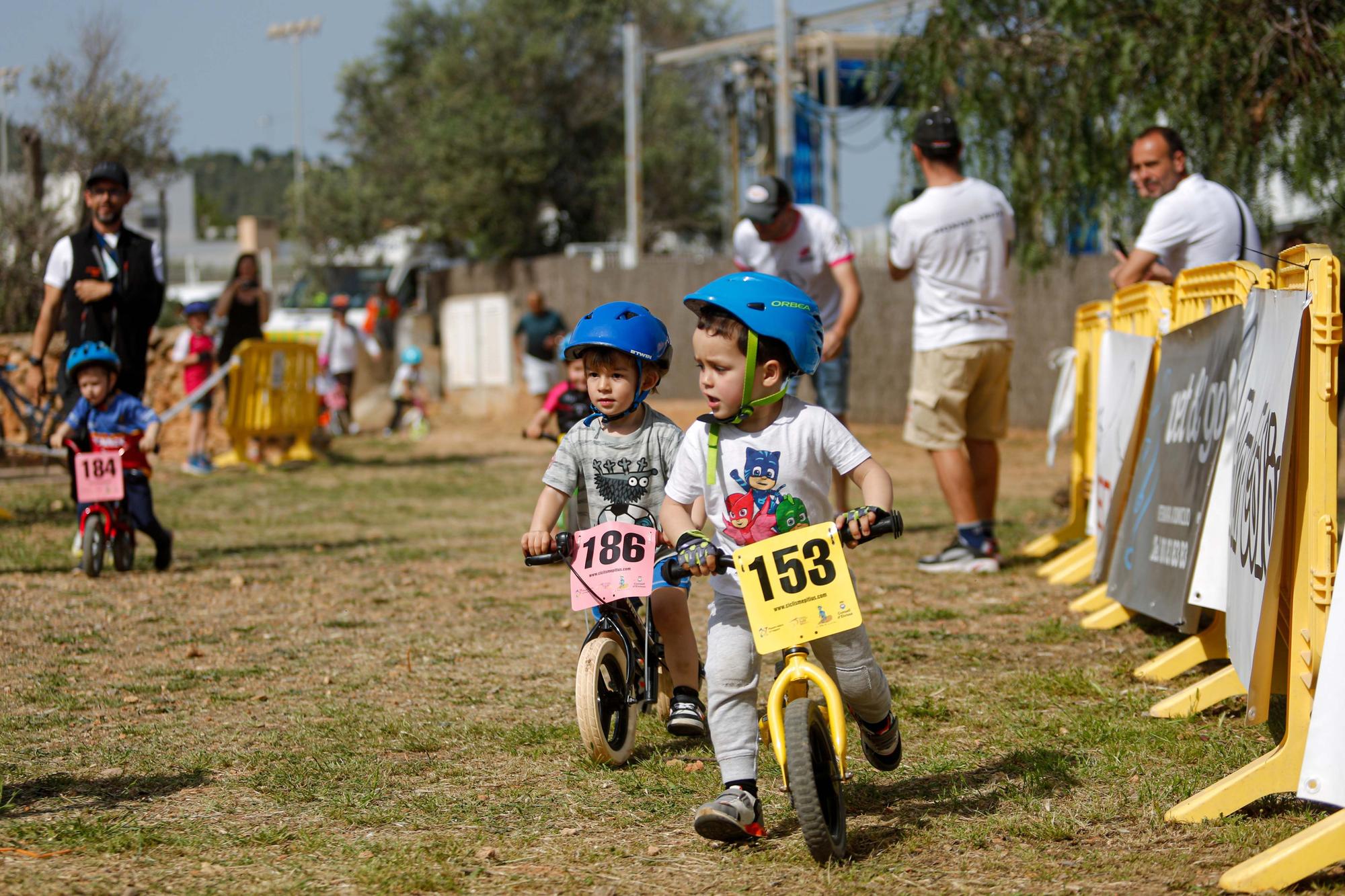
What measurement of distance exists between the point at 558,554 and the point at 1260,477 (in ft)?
6.53

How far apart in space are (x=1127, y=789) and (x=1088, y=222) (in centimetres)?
791

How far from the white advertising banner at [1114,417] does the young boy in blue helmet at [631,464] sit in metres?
2.76

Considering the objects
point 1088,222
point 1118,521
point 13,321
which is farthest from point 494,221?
point 1118,521

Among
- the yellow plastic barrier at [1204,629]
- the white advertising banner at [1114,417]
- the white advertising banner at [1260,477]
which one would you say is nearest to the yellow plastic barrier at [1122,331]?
the white advertising banner at [1114,417]

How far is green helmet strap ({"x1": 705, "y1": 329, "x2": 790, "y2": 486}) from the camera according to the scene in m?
3.73

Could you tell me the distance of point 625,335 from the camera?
175 inches

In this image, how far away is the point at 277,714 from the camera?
507 cm

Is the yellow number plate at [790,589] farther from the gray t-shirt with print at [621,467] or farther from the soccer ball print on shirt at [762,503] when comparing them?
the gray t-shirt with print at [621,467]

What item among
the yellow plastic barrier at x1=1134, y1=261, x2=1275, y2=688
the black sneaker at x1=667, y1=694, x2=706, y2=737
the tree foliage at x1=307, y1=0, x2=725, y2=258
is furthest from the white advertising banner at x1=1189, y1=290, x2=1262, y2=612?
the tree foliage at x1=307, y1=0, x2=725, y2=258

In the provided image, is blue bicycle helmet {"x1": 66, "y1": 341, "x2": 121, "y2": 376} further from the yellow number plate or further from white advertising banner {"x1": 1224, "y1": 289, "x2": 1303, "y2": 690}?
white advertising banner {"x1": 1224, "y1": 289, "x2": 1303, "y2": 690}

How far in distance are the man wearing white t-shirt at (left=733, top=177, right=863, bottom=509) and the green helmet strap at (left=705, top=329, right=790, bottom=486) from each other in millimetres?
4394

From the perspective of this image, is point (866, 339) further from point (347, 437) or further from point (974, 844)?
point (974, 844)

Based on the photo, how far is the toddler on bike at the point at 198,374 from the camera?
49.0 feet

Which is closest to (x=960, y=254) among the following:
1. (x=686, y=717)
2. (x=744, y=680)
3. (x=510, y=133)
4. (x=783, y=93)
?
(x=686, y=717)
